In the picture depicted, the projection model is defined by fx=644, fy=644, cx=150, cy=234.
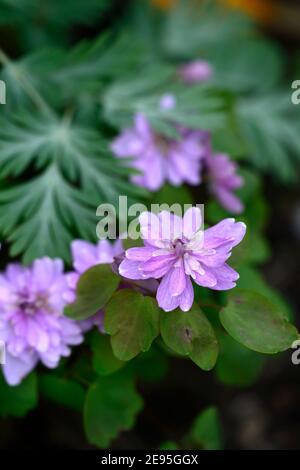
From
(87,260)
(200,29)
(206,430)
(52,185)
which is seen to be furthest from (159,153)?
(200,29)

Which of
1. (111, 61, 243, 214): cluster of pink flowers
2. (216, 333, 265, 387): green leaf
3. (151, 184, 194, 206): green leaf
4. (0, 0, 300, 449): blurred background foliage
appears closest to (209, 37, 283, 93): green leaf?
(0, 0, 300, 449): blurred background foliage

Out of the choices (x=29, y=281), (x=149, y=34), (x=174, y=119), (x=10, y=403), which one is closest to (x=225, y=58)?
(x=149, y=34)

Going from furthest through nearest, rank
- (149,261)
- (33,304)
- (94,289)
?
1. (33,304)
2. (94,289)
3. (149,261)

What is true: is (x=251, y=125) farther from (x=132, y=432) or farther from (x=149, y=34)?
(x=132, y=432)

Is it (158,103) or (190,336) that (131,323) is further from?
(158,103)

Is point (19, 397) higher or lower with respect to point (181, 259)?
lower
